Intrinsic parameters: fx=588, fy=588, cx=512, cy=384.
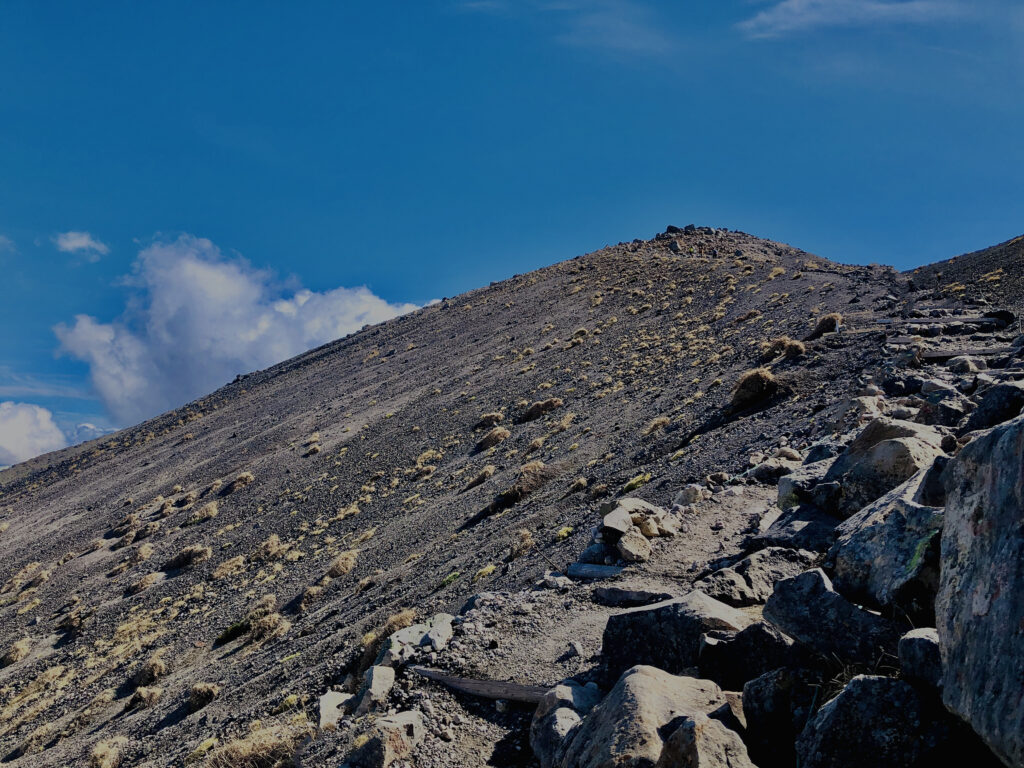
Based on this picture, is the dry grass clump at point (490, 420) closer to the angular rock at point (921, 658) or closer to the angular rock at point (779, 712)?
the angular rock at point (779, 712)

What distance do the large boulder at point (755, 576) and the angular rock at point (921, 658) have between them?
3.04 metres

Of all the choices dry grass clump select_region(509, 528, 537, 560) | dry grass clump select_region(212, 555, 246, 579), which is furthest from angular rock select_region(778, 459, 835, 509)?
dry grass clump select_region(212, 555, 246, 579)

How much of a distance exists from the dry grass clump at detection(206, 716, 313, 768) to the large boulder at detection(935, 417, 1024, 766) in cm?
747

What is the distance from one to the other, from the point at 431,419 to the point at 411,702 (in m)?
29.3

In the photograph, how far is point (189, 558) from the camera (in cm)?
2638

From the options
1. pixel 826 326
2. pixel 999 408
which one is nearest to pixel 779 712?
pixel 999 408

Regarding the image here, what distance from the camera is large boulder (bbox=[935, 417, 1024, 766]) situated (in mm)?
2955

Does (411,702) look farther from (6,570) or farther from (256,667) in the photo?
(6,570)

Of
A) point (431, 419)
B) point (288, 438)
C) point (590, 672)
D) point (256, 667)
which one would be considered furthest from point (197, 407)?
point (590, 672)

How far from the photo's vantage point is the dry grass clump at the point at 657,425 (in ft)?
65.4

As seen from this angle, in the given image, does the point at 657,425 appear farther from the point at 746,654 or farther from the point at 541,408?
the point at 746,654

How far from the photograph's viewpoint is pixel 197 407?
67.1m

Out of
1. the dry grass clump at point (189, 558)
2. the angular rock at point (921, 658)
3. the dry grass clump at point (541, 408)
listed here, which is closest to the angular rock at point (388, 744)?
the angular rock at point (921, 658)

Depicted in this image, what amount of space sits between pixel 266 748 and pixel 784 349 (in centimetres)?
2168
